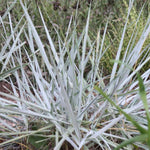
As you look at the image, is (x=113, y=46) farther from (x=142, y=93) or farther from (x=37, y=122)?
(x=142, y=93)

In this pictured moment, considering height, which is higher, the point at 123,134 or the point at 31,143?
the point at 31,143

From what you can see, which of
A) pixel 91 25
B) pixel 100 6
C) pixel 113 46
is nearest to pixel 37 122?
pixel 113 46

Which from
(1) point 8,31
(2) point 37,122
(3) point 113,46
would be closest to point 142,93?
(2) point 37,122

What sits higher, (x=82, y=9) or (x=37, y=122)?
(x=82, y=9)

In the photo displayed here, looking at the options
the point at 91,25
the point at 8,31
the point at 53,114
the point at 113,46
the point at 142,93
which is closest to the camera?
the point at 142,93

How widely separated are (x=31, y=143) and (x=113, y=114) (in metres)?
0.40

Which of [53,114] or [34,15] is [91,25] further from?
[53,114]

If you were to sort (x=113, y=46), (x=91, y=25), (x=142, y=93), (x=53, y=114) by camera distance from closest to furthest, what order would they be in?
(x=142, y=93) < (x=53, y=114) < (x=113, y=46) < (x=91, y=25)

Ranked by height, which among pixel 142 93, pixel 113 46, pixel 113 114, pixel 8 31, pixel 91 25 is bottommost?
pixel 142 93

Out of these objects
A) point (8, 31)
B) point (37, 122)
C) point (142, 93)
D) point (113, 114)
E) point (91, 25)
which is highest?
point (8, 31)

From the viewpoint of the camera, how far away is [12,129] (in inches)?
48.2

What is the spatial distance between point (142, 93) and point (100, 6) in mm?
2568

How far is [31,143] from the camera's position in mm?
1211

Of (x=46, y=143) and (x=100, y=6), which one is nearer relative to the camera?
(x=46, y=143)
